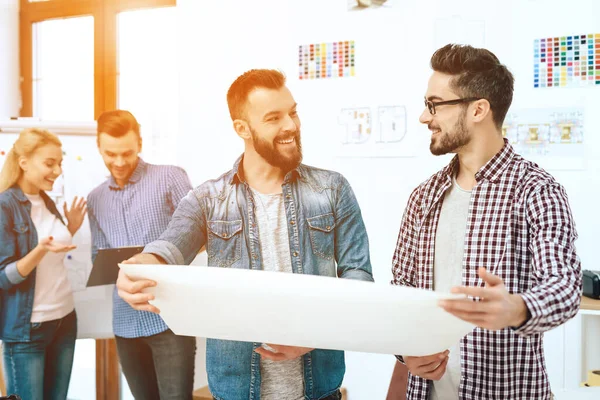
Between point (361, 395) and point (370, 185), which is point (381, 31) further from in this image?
point (361, 395)

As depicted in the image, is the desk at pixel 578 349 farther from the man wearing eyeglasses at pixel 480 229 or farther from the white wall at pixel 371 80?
the man wearing eyeglasses at pixel 480 229

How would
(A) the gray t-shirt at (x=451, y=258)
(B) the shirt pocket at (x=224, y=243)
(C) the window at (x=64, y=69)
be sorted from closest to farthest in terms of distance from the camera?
(A) the gray t-shirt at (x=451, y=258), (B) the shirt pocket at (x=224, y=243), (C) the window at (x=64, y=69)

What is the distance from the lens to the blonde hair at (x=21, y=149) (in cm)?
264

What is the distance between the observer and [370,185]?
2.15m

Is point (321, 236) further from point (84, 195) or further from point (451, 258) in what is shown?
point (84, 195)

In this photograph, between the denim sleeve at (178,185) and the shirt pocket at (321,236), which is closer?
the shirt pocket at (321,236)

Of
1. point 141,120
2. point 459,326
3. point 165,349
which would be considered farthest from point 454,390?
point 141,120

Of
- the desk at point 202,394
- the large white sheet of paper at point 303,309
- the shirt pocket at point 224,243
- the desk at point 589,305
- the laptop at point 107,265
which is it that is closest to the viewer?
the large white sheet of paper at point 303,309

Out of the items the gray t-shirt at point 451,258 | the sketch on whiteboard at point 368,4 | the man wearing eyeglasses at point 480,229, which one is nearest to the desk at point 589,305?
the man wearing eyeglasses at point 480,229

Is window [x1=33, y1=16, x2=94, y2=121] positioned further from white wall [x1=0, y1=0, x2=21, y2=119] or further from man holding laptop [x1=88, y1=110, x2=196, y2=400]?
man holding laptop [x1=88, y1=110, x2=196, y2=400]

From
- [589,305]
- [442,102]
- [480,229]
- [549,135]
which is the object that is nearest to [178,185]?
[442,102]

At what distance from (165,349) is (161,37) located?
52.0 inches

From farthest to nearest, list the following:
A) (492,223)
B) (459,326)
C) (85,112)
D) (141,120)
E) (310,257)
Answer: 1. (85,112)
2. (141,120)
3. (310,257)
4. (492,223)
5. (459,326)

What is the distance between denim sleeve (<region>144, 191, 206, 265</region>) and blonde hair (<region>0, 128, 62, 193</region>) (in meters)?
0.91
